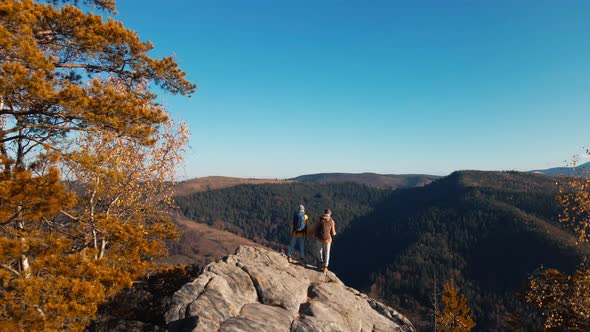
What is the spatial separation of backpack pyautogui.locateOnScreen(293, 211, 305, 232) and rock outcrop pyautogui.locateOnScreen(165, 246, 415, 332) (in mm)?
2575

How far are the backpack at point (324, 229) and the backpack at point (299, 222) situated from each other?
1028mm

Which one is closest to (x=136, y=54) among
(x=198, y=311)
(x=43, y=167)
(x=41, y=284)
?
(x=43, y=167)

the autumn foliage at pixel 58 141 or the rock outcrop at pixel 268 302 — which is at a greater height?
the autumn foliage at pixel 58 141

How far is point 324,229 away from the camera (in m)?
21.0

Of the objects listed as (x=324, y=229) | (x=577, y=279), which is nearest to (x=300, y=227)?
(x=324, y=229)

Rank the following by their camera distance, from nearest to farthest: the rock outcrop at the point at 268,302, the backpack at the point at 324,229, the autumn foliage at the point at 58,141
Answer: the autumn foliage at the point at 58,141 → the rock outcrop at the point at 268,302 → the backpack at the point at 324,229

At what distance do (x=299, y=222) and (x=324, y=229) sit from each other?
1623 mm

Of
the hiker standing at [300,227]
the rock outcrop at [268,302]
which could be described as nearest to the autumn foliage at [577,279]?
the rock outcrop at [268,302]

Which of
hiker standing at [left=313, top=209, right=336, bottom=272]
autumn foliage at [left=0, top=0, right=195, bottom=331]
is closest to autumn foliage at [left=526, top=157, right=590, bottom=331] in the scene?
hiker standing at [left=313, top=209, right=336, bottom=272]

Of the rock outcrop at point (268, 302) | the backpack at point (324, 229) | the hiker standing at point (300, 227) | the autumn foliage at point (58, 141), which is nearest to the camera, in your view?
the autumn foliage at point (58, 141)

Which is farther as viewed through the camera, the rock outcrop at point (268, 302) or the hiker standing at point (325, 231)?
the hiker standing at point (325, 231)

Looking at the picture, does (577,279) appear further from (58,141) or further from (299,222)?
(58,141)

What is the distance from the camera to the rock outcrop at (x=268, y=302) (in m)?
13.6

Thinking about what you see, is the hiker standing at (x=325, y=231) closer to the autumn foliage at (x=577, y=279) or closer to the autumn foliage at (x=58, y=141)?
the autumn foliage at (x=58, y=141)
